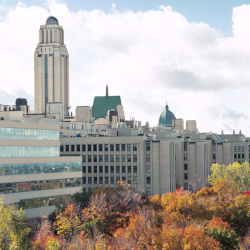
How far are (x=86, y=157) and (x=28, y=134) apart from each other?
1888 inches

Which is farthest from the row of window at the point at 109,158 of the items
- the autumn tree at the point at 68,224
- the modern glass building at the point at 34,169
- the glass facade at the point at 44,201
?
the autumn tree at the point at 68,224

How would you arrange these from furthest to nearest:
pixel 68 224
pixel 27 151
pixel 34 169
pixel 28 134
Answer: pixel 34 169
pixel 28 134
pixel 27 151
pixel 68 224

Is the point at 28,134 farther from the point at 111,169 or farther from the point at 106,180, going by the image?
the point at 111,169

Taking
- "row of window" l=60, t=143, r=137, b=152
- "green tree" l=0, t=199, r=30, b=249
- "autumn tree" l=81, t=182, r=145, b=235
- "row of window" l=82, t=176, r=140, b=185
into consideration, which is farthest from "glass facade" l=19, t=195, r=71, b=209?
"row of window" l=60, t=143, r=137, b=152

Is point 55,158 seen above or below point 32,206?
above

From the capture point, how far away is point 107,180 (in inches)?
5197

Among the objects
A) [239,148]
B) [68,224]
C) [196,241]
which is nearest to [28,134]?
[68,224]

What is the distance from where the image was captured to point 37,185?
8700cm

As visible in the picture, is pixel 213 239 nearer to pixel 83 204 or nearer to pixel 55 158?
pixel 83 204

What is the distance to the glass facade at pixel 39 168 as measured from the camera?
271 ft

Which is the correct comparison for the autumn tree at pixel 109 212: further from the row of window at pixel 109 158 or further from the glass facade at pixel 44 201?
the row of window at pixel 109 158

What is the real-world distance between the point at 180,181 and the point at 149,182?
22850mm

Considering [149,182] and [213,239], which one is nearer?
[213,239]

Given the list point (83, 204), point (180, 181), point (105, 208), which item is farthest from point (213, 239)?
point (180, 181)
